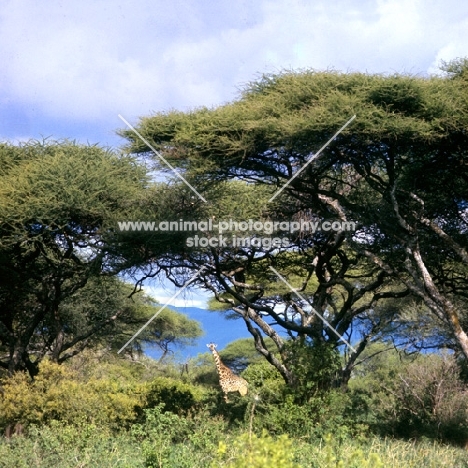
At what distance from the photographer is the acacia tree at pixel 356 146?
13.1 m

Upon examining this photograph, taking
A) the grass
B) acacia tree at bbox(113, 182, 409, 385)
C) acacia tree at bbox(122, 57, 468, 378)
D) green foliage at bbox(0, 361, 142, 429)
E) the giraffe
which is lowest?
the grass

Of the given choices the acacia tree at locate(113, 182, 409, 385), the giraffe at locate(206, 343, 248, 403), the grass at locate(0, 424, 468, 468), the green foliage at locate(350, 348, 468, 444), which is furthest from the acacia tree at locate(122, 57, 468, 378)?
the grass at locate(0, 424, 468, 468)

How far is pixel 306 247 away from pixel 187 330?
17.4 metres

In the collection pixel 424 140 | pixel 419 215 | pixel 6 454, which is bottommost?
pixel 6 454

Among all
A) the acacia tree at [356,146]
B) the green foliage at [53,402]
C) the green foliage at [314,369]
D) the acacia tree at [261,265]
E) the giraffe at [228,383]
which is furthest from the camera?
the giraffe at [228,383]

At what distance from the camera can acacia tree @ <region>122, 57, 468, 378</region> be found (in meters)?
13.1

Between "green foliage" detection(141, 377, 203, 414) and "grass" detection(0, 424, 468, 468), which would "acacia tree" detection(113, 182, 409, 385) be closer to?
"green foliage" detection(141, 377, 203, 414)

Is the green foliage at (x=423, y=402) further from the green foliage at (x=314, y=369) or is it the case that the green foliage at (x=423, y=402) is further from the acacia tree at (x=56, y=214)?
the acacia tree at (x=56, y=214)

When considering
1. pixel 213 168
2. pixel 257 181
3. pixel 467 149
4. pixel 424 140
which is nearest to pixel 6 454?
pixel 213 168

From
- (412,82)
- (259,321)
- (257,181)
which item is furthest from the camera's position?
(259,321)

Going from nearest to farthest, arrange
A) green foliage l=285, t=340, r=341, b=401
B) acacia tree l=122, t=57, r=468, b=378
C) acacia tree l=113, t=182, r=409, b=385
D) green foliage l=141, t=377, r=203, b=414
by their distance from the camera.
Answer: acacia tree l=122, t=57, r=468, b=378 → green foliage l=285, t=340, r=341, b=401 → acacia tree l=113, t=182, r=409, b=385 → green foliage l=141, t=377, r=203, b=414

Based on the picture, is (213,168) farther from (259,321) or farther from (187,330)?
(187,330)

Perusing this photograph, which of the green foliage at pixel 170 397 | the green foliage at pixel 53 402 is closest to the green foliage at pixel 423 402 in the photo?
the green foliage at pixel 170 397

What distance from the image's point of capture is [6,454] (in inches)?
401
